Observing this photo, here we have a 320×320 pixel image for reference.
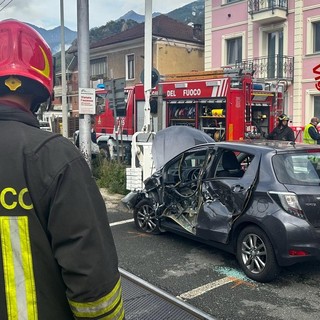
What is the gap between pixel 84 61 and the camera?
11164mm

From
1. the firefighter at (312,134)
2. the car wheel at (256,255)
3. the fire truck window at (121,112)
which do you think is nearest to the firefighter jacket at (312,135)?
the firefighter at (312,134)

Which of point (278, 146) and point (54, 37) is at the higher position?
point (54, 37)

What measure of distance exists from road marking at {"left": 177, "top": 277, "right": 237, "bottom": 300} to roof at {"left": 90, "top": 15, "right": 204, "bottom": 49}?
2725 cm

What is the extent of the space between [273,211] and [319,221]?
0.48 metres

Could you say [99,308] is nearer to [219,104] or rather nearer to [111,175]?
[111,175]

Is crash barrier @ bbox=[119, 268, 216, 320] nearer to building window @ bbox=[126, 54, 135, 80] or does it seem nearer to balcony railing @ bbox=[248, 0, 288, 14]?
balcony railing @ bbox=[248, 0, 288, 14]

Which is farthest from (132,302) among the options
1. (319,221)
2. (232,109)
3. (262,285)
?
(232,109)

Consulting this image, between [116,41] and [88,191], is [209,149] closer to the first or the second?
[88,191]

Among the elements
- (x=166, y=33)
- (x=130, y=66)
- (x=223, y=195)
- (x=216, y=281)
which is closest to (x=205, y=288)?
(x=216, y=281)

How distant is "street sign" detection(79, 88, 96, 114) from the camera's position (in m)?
11.0

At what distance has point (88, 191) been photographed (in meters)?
1.51

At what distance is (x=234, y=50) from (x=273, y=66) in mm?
3304

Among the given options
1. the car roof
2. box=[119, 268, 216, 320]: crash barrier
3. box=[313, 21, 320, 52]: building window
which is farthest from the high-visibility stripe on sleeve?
box=[313, 21, 320, 52]: building window

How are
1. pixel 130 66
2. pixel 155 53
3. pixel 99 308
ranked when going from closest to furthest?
pixel 99 308 → pixel 155 53 → pixel 130 66
